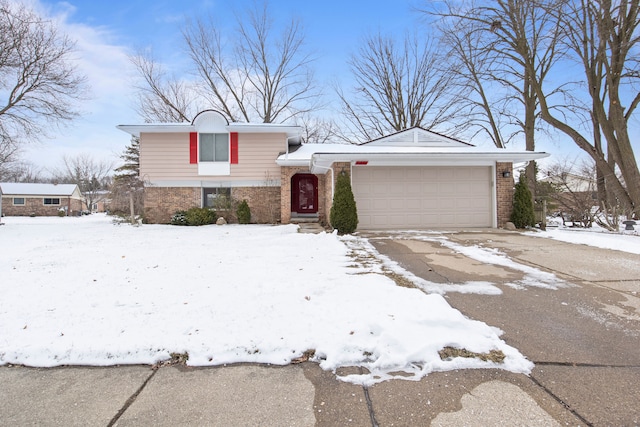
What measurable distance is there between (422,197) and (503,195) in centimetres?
263

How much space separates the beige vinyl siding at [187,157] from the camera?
14141mm

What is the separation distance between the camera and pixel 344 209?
31.1 feet

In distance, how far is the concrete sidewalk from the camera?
171cm

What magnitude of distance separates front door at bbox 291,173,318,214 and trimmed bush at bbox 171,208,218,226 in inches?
161

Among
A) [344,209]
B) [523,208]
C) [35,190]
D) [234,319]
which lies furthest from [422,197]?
[35,190]

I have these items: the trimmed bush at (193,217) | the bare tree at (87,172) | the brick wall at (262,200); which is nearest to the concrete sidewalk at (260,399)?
the trimmed bush at (193,217)

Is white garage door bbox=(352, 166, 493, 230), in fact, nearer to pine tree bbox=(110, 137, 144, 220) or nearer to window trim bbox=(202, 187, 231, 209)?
window trim bbox=(202, 187, 231, 209)

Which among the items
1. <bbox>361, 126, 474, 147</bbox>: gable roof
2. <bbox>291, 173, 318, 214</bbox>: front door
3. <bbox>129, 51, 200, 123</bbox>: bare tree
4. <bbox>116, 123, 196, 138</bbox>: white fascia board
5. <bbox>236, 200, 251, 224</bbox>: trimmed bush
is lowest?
<bbox>236, 200, 251, 224</bbox>: trimmed bush

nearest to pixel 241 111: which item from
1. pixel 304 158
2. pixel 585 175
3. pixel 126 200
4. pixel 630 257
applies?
pixel 126 200

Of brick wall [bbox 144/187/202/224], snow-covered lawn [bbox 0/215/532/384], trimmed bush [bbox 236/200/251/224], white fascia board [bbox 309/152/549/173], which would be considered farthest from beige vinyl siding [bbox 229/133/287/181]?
snow-covered lawn [bbox 0/215/532/384]

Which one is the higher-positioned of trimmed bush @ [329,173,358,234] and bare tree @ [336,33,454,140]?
bare tree @ [336,33,454,140]

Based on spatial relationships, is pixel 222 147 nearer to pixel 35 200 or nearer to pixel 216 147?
pixel 216 147

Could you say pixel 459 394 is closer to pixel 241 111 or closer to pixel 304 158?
pixel 304 158

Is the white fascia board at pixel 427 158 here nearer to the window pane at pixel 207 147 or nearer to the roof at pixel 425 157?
the roof at pixel 425 157
